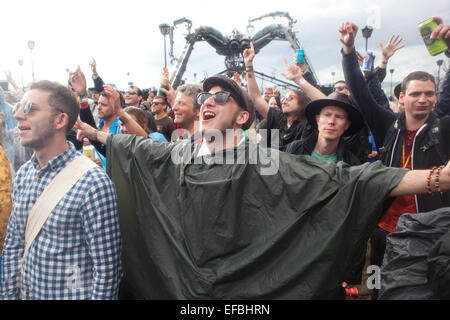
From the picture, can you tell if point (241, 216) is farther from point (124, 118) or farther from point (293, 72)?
point (293, 72)

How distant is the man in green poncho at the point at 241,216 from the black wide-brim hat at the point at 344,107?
124 centimetres

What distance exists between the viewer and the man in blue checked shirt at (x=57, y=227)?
194cm

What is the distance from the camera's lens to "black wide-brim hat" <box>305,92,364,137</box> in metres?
3.26

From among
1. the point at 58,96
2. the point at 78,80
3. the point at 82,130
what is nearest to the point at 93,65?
the point at 78,80

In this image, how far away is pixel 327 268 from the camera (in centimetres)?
199

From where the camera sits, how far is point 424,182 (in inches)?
67.9

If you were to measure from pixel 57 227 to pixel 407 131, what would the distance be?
308 cm

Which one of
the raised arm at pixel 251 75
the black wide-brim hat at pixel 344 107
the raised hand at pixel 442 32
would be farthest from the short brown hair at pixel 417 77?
the raised arm at pixel 251 75

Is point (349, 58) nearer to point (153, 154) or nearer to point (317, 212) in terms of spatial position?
point (317, 212)

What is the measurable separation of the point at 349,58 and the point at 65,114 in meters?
2.66
